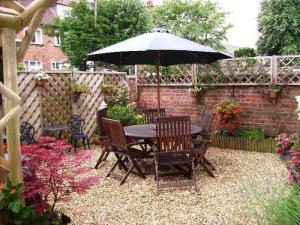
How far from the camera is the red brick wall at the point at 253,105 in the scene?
6.50 meters

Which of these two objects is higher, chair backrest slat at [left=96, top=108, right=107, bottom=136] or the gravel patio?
chair backrest slat at [left=96, top=108, right=107, bottom=136]

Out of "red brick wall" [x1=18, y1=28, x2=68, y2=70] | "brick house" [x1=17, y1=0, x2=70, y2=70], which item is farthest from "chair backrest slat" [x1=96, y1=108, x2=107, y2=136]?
"red brick wall" [x1=18, y1=28, x2=68, y2=70]

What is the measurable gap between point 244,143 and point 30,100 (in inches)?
175

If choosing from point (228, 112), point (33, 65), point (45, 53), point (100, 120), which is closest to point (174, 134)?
point (100, 120)

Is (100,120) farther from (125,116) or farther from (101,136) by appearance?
(125,116)

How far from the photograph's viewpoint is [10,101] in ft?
8.36

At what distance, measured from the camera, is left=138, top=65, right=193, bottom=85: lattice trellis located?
810cm

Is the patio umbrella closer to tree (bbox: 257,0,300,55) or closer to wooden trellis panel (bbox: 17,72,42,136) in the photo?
wooden trellis panel (bbox: 17,72,42,136)

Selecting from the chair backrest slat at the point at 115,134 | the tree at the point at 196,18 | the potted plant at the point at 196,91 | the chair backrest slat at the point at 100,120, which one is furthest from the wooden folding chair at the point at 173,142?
the tree at the point at 196,18

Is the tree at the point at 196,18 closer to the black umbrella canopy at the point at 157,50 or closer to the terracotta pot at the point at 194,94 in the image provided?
the terracotta pot at the point at 194,94

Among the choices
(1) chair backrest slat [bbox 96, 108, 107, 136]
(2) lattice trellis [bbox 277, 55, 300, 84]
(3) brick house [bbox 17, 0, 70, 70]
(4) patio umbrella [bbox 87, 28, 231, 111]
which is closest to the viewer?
(4) patio umbrella [bbox 87, 28, 231, 111]

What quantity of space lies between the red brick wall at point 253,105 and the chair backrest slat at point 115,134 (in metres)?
3.33

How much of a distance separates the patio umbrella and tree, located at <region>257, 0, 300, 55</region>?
30.3 feet

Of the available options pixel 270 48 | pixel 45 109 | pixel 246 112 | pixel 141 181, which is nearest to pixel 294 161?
pixel 141 181
